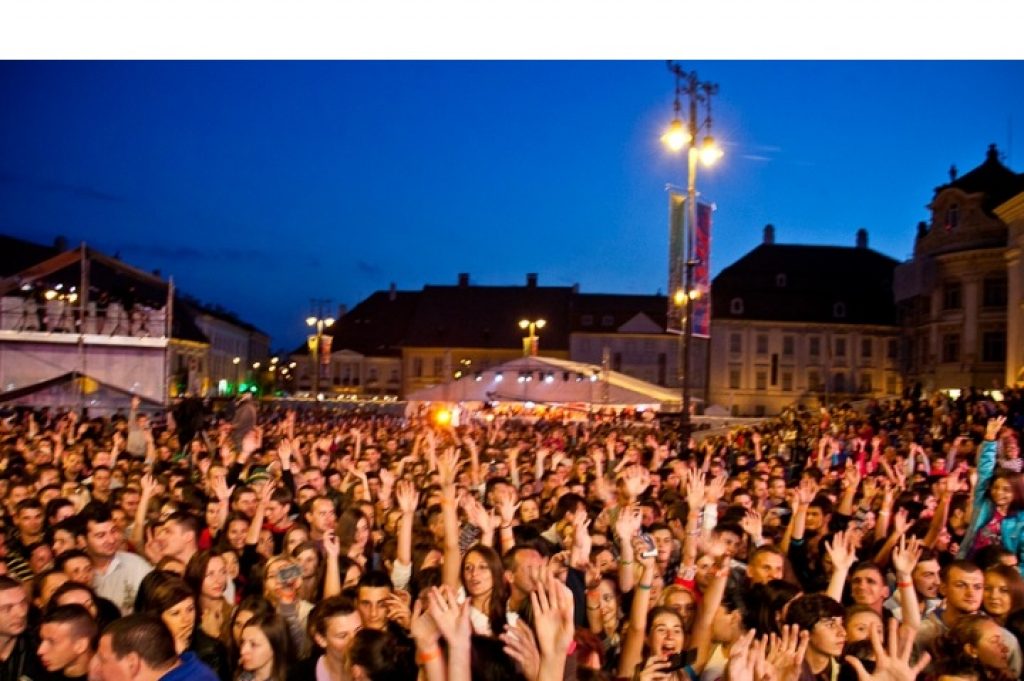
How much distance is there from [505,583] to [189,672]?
180 cm

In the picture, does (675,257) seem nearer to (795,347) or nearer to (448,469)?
(448,469)

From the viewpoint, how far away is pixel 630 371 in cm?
7138

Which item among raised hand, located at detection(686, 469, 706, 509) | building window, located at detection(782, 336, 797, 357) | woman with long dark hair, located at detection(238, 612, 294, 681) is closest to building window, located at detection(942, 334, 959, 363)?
building window, located at detection(782, 336, 797, 357)

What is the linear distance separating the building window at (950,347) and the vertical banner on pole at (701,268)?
33.1 m

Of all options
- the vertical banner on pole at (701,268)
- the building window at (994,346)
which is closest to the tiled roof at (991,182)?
the building window at (994,346)

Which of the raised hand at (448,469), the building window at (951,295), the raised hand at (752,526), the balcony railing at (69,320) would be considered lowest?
the raised hand at (752,526)

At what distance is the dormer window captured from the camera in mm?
46531

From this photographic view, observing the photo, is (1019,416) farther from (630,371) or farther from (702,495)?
(630,371)

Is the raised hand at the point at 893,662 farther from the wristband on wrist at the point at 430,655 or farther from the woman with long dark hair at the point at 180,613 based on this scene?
the woman with long dark hair at the point at 180,613

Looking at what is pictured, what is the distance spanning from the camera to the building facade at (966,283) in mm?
44594

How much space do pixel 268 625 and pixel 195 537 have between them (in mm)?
1915

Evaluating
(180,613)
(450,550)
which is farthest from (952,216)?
(180,613)

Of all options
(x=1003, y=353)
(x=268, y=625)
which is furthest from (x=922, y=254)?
(x=268, y=625)

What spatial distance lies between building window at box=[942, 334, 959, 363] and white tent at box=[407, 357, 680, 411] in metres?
24.7
